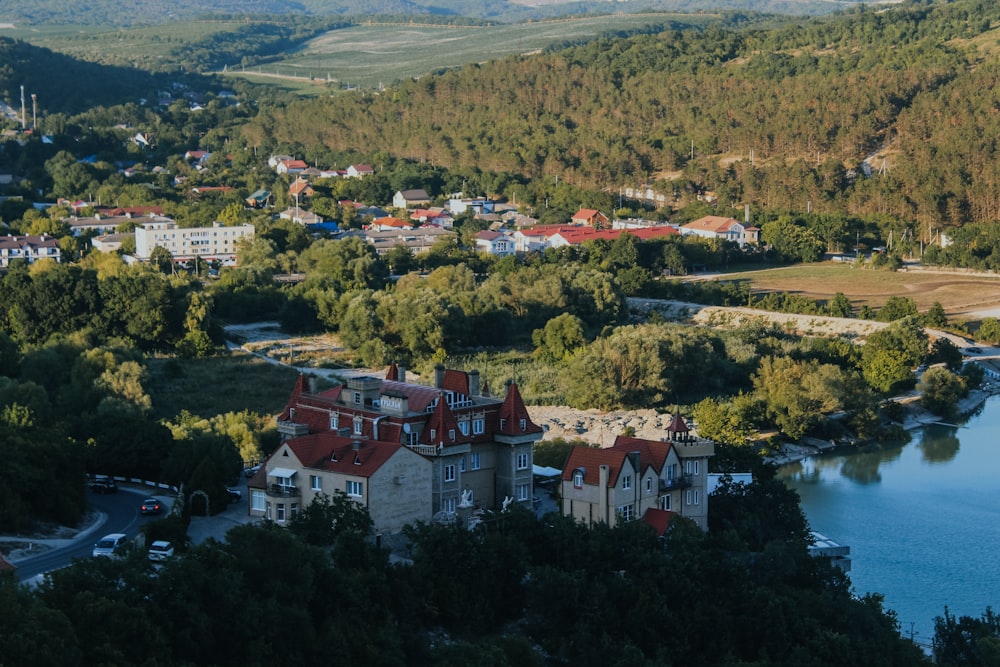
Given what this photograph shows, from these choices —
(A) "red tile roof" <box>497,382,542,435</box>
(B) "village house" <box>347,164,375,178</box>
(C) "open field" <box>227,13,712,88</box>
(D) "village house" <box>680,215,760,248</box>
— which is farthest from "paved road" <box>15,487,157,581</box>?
(C) "open field" <box>227,13,712,88</box>

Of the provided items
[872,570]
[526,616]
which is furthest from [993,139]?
[526,616]

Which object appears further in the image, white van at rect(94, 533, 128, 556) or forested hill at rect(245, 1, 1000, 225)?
forested hill at rect(245, 1, 1000, 225)

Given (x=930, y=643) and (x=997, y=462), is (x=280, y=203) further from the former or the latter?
(x=930, y=643)

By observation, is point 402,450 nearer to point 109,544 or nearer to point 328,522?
point 328,522

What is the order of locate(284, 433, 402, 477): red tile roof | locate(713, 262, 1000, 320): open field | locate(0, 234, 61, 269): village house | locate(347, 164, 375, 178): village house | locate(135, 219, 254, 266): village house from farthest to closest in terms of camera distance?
locate(347, 164, 375, 178): village house, locate(135, 219, 254, 266): village house, locate(0, 234, 61, 269): village house, locate(713, 262, 1000, 320): open field, locate(284, 433, 402, 477): red tile roof

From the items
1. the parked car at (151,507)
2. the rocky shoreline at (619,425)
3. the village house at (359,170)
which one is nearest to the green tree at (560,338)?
the rocky shoreline at (619,425)

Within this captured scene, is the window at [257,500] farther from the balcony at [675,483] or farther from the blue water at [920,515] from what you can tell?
the blue water at [920,515]

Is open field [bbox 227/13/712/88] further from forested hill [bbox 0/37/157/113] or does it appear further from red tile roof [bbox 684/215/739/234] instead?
red tile roof [bbox 684/215/739/234]
